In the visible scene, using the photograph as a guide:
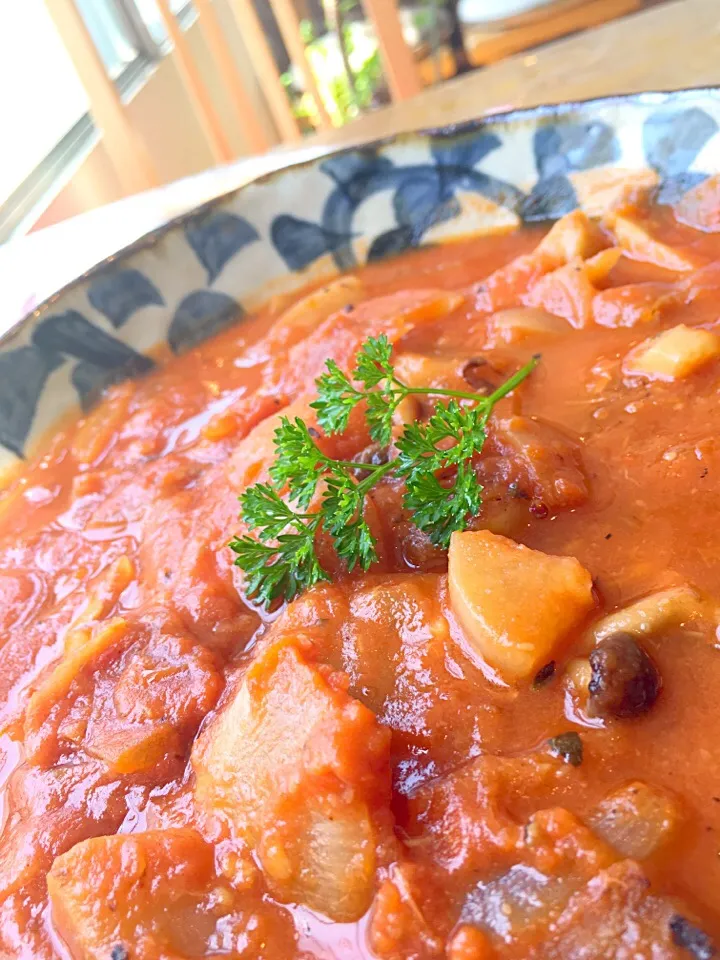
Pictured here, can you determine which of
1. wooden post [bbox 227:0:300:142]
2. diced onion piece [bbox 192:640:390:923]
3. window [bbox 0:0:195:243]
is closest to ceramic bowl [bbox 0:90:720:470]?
diced onion piece [bbox 192:640:390:923]

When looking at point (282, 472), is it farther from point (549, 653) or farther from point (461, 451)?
point (549, 653)

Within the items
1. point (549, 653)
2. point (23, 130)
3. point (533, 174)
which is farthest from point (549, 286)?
point (23, 130)

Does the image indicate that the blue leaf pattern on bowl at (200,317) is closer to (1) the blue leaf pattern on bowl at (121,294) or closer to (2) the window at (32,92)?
(1) the blue leaf pattern on bowl at (121,294)

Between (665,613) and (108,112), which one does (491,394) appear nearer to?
(665,613)

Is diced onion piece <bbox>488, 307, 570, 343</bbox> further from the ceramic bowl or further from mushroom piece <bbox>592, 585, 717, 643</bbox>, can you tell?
mushroom piece <bbox>592, 585, 717, 643</bbox>

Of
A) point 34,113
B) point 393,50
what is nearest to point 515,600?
point 393,50

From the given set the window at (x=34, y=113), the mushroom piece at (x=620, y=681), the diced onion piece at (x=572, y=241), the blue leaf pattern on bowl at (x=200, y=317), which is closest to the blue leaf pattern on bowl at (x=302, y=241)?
the blue leaf pattern on bowl at (x=200, y=317)
